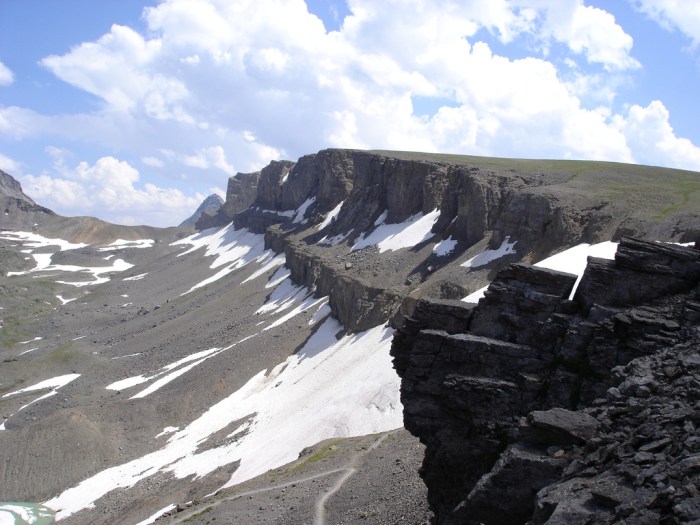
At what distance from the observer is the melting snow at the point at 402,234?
86.0 meters

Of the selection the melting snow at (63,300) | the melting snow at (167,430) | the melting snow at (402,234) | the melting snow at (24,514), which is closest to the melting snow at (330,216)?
the melting snow at (402,234)

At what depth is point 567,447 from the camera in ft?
41.9

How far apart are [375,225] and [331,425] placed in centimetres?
5955

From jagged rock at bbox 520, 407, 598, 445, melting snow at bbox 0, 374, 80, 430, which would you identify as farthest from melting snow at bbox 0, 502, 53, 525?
jagged rock at bbox 520, 407, 598, 445

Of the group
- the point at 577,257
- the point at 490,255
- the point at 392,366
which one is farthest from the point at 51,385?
the point at 577,257

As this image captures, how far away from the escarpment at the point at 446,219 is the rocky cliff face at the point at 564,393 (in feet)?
104

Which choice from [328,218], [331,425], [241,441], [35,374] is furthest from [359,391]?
[328,218]

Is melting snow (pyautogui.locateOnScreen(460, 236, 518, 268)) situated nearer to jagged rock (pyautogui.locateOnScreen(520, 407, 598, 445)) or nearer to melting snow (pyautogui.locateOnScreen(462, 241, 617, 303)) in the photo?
melting snow (pyautogui.locateOnScreen(462, 241, 617, 303))

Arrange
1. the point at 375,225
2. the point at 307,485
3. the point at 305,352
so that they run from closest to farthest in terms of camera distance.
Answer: the point at 307,485
the point at 305,352
the point at 375,225

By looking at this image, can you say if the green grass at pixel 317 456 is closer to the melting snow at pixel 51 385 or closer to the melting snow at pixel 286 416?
the melting snow at pixel 286 416

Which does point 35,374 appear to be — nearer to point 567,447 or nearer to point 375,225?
point 375,225

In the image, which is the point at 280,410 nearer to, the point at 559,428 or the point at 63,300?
the point at 559,428

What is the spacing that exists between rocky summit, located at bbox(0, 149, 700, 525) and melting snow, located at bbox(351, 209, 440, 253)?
0.51 meters

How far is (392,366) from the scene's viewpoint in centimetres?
3497
